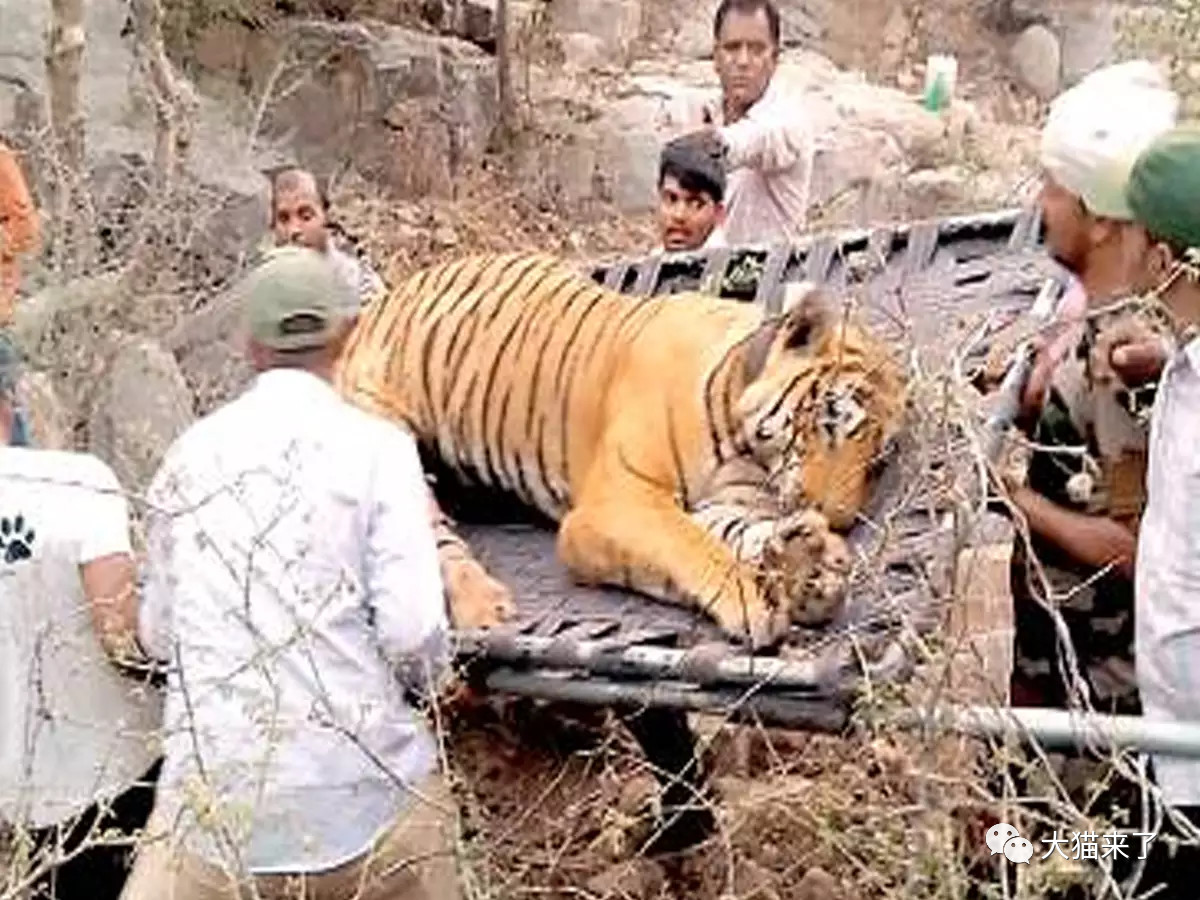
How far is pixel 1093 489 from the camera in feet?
11.2

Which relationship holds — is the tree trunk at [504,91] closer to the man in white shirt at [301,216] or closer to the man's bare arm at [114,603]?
the man in white shirt at [301,216]

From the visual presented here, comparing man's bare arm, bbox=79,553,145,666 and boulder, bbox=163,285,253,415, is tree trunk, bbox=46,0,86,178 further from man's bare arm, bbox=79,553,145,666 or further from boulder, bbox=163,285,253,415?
man's bare arm, bbox=79,553,145,666

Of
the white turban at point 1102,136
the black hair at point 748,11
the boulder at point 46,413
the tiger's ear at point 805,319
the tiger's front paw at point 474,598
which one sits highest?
the white turban at point 1102,136

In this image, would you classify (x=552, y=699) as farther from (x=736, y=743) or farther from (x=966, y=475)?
(x=736, y=743)

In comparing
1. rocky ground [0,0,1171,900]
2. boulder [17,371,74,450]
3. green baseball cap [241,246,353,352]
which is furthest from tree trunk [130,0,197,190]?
green baseball cap [241,246,353,352]

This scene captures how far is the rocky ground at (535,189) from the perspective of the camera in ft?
13.2

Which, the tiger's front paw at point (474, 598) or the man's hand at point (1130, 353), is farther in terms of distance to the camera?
the tiger's front paw at point (474, 598)

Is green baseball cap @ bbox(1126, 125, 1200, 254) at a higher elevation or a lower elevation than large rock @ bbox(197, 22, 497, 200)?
higher

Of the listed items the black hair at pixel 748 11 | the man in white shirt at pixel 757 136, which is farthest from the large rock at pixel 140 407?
the black hair at pixel 748 11

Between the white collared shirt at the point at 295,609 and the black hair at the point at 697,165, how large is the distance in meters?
2.53

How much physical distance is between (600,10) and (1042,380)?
31.8 ft

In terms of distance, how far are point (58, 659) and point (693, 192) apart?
2.62 meters

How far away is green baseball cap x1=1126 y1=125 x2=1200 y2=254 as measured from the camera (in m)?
3.01

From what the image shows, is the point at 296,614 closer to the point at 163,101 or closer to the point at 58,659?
the point at 58,659
